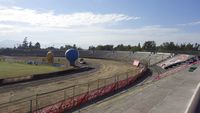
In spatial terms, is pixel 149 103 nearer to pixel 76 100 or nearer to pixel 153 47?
pixel 76 100

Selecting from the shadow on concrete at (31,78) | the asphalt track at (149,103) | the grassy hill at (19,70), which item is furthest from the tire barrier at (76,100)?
the grassy hill at (19,70)

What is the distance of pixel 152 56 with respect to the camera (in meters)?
90.2

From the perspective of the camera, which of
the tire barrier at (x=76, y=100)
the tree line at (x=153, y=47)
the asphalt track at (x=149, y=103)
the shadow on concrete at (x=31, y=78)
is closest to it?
the tire barrier at (x=76, y=100)

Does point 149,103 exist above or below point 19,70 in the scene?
above

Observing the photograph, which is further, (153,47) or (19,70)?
(153,47)

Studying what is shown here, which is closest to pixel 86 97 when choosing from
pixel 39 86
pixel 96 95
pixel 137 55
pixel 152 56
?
pixel 96 95

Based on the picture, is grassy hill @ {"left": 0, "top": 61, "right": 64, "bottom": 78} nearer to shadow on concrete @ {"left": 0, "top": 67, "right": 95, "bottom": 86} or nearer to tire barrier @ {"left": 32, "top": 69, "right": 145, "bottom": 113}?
shadow on concrete @ {"left": 0, "top": 67, "right": 95, "bottom": 86}

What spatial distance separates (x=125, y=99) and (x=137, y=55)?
3124 inches

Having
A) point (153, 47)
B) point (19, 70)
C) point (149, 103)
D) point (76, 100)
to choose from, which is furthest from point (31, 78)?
point (153, 47)

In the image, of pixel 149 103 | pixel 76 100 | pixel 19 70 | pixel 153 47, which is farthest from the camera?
pixel 153 47

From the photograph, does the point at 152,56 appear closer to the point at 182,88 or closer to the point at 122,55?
the point at 122,55

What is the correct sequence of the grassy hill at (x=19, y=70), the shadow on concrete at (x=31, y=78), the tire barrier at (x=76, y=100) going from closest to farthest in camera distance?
the tire barrier at (x=76, y=100), the shadow on concrete at (x=31, y=78), the grassy hill at (x=19, y=70)

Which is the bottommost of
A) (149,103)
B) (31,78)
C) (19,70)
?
(31,78)

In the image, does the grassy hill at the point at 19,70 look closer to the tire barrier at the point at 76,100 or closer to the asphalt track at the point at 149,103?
the tire barrier at the point at 76,100
